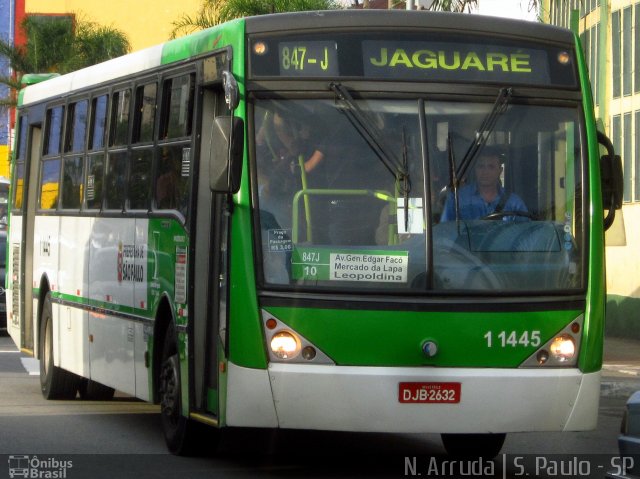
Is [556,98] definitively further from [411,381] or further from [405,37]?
[411,381]

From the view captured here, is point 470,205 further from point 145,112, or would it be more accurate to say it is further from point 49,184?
point 49,184

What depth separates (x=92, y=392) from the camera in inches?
602

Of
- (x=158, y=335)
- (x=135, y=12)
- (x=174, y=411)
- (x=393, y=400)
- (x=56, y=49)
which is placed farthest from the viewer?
(x=135, y=12)

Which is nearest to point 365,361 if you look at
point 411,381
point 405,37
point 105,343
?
point 411,381

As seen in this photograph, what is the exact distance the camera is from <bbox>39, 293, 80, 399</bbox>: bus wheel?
14.8 meters

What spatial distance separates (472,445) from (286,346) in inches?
99.9

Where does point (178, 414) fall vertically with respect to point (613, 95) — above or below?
below

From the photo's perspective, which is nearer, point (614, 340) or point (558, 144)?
point (558, 144)

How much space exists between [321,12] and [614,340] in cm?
1556

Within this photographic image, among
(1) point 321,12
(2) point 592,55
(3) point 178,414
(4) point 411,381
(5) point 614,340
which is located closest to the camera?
(4) point 411,381

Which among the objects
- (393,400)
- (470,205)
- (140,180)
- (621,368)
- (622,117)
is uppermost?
(622,117)

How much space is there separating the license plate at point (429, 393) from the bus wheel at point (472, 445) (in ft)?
6.40


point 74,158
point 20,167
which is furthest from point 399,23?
point 20,167

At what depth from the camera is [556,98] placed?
981 cm
